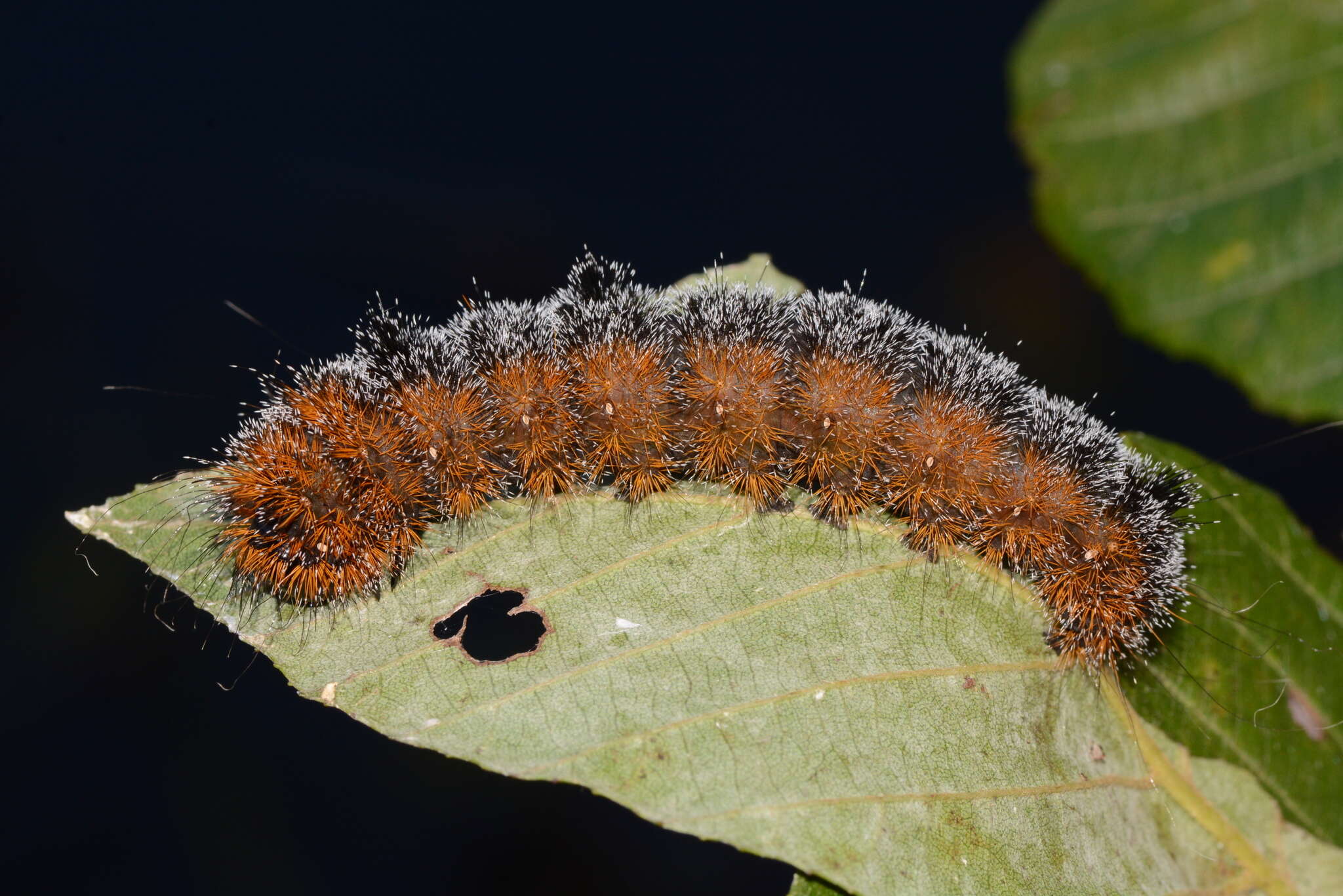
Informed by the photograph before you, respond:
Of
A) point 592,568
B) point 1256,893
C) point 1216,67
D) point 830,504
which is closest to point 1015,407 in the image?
point 830,504

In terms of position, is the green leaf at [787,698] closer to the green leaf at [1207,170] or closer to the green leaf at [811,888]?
the green leaf at [811,888]

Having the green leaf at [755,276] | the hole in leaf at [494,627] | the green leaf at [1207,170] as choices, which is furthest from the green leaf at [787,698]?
the green leaf at [1207,170]

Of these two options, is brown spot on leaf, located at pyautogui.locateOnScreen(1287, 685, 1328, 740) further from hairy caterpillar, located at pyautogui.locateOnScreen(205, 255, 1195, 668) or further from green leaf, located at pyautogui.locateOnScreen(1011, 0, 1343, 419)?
green leaf, located at pyautogui.locateOnScreen(1011, 0, 1343, 419)

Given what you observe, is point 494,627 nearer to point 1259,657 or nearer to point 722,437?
point 722,437

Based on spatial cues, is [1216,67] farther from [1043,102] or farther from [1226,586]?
[1226,586]

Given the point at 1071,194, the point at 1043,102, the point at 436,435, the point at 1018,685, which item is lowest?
the point at 1018,685

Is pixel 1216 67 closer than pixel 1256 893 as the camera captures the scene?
Yes

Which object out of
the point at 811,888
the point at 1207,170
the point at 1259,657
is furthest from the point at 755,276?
the point at 1259,657
